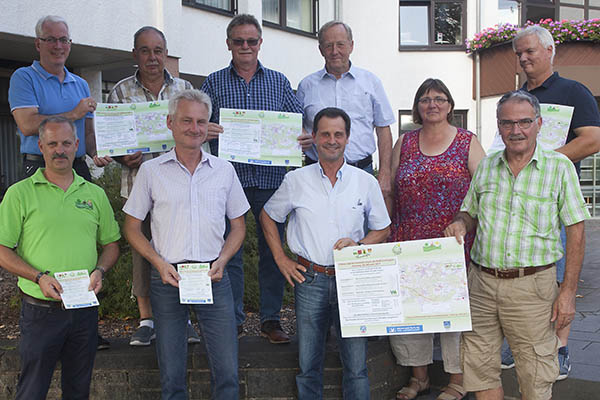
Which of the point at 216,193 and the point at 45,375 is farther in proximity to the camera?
the point at 216,193

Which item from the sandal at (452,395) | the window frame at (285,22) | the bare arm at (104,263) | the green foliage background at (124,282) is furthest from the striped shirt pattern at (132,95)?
the window frame at (285,22)

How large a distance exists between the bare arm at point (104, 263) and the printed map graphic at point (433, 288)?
70.7 inches

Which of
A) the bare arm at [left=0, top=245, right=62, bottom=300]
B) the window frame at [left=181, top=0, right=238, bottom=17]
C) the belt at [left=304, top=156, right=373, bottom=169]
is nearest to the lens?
the bare arm at [left=0, top=245, right=62, bottom=300]

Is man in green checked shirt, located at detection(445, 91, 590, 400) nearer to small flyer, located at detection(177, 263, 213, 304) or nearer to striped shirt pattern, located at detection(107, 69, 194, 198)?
small flyer, located at detection(177, 263, 213, 304)

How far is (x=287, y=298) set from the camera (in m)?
5.93

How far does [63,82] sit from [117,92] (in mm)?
375

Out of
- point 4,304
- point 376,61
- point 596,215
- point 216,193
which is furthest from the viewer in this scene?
point 376,61

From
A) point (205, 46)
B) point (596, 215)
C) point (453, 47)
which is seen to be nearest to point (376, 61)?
point (453, 47)

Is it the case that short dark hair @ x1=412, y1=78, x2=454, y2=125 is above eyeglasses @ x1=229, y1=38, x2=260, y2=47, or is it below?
below

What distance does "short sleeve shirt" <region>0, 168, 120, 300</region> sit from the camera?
3283 millimetres

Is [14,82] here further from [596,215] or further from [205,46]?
[596,215]

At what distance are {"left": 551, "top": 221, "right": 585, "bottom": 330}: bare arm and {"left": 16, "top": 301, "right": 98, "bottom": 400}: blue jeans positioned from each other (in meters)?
2.76

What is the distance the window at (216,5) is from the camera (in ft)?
37.5


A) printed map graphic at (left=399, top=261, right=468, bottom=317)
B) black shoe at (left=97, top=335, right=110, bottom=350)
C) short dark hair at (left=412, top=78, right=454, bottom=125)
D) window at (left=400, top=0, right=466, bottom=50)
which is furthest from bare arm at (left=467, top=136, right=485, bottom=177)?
window at (left=400, top=0, right=466, bottom=50)
